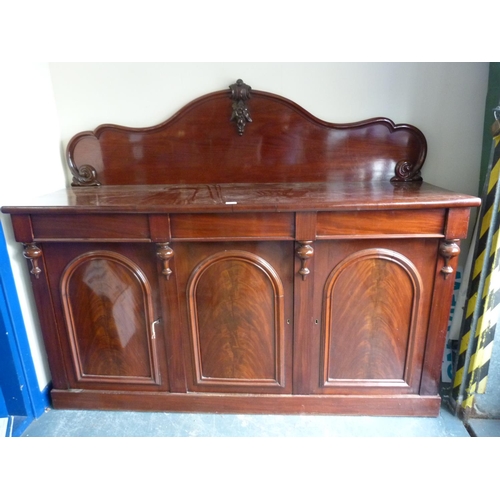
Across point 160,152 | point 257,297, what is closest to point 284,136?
point 160,152

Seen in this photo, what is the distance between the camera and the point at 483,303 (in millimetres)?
1430

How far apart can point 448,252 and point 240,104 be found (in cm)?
110

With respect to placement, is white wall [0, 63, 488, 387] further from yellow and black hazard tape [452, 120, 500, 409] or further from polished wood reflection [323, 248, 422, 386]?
polished wood reflection [323, 248, 422, 386]

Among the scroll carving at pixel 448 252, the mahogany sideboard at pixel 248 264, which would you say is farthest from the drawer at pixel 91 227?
the scroll carving at pixel 448 252

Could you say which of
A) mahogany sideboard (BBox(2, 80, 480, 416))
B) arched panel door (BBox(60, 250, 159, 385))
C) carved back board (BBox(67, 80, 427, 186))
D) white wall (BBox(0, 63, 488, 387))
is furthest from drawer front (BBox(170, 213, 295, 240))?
white wall (BBox(0, 63, 488, 387))

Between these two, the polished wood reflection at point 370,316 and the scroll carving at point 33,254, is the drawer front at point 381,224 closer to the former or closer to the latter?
the polished wood reflection at point 370,316

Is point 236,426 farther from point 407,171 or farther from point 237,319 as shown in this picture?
point 407,171

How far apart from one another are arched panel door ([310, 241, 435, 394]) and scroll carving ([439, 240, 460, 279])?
1.5 inches

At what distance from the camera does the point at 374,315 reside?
55.3 inches

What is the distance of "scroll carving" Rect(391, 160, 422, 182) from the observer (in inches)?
63.8

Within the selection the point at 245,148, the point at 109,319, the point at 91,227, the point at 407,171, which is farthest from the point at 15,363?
the point at 407,171

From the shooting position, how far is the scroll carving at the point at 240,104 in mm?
1581

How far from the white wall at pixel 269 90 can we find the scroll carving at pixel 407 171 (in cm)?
7

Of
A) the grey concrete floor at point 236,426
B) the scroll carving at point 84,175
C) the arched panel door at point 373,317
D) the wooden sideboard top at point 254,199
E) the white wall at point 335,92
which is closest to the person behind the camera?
the wooden sideboard top at point 254,199
